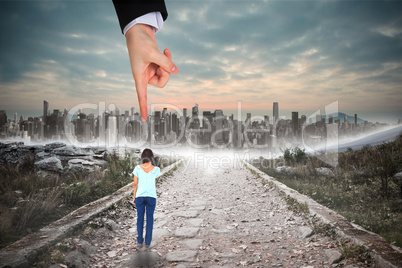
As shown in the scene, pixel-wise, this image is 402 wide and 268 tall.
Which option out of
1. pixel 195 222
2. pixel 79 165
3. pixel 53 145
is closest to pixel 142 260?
pixel 195 222

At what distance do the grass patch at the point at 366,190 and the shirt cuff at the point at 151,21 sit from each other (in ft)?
12.9

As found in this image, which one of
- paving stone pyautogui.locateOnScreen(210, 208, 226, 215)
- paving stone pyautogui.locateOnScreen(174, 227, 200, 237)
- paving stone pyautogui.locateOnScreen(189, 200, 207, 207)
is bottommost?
paving stone pyautogui.locateOnScreen(189, 200, 207, 207)

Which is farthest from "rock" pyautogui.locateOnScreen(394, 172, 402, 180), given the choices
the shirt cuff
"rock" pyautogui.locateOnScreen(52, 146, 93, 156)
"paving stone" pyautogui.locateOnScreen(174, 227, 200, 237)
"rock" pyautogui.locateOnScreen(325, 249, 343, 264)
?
"rock" pyautogui.locateOnScreen(52, 146, 93, 156)

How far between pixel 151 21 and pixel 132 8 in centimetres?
11

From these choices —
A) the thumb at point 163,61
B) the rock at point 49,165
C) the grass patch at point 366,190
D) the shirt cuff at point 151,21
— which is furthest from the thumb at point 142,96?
the rock at point 49,165

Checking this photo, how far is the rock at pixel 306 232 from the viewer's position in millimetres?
4083

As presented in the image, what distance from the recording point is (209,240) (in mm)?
4027

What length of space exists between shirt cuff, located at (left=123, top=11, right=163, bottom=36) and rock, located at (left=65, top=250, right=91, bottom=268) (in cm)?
307

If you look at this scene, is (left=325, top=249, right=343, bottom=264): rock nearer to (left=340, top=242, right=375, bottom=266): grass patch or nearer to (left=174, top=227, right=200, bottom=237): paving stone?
(left=340, top=242, right=375, bottom=266): grass patch

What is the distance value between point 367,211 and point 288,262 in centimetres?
258

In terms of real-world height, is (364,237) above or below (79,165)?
below

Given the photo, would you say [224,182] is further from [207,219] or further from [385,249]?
[385,249]

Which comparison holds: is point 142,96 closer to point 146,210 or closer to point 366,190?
point 146,210

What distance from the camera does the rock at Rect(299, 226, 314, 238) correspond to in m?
4.08
